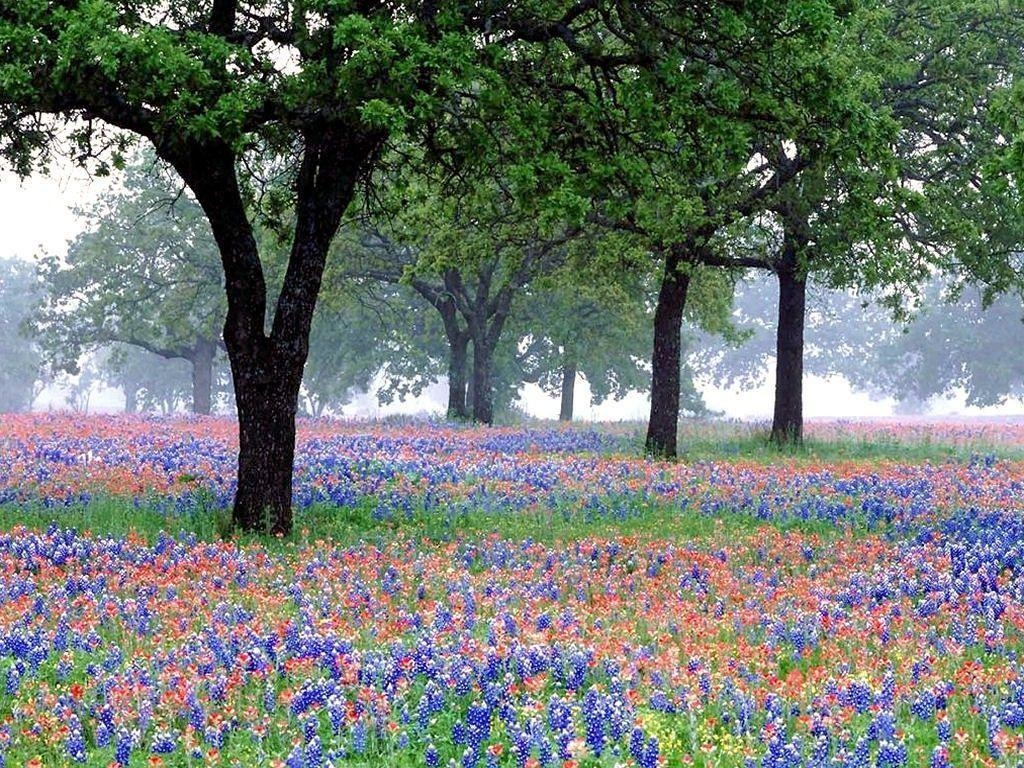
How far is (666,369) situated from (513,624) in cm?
1666

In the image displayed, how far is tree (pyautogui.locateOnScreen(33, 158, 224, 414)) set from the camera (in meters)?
47.9

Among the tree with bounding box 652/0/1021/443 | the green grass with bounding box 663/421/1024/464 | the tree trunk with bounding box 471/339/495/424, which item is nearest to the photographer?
the tree with bounding box 652/0/1021/443

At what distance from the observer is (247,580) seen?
10359mm

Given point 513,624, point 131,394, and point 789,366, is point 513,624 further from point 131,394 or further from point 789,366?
point 131,394

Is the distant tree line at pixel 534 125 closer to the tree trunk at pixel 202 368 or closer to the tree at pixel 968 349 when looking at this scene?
the tree trunk at pixel 202 368

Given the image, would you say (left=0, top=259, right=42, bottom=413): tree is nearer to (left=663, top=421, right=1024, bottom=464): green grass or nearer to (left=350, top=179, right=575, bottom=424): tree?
(left=350, top=179, right=575, bottom=424): tree

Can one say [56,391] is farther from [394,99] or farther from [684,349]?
[394,99]

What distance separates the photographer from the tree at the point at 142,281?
157 feet

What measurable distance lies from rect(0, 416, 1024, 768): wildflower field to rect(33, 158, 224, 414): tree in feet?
104

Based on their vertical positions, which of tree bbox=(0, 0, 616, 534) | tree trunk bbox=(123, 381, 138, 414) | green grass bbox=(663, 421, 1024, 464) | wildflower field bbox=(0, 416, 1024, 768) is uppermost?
tree bbox=(0, 0, 616, 534)

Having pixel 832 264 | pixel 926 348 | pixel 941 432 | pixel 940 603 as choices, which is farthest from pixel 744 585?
pixel 926 348

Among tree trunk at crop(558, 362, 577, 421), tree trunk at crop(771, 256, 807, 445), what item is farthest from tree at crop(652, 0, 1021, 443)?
tree trunk at crop(558, 362, 577, 421)

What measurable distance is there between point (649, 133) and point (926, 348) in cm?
6912

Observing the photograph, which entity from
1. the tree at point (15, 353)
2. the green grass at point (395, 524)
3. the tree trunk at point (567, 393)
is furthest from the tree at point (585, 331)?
the tree at point (15, 353)
